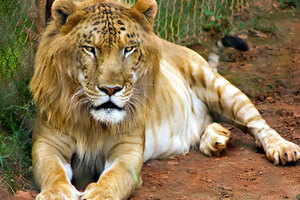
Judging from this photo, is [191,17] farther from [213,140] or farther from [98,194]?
[98,194]

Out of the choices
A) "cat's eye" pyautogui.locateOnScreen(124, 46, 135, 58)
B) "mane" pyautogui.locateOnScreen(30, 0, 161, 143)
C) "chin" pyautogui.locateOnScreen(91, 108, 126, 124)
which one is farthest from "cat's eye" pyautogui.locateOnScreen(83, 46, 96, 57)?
"chin" pyautogui.locateOnScreen(91, 108, 126, 124)

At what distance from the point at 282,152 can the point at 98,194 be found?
5.61 feet

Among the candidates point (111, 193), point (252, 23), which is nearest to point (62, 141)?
point (111, 193)

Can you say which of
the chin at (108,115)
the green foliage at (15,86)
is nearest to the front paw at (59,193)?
the chin at (108,115)

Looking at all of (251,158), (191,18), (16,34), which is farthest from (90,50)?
(191,18)

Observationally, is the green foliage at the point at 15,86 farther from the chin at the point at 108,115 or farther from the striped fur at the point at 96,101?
the chin at the point at 108,115

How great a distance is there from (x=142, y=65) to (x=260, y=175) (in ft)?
4.14

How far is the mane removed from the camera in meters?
3.97

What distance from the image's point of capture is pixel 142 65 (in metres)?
4.09

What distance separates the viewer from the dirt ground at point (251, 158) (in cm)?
409

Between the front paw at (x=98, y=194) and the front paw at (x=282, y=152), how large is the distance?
1.55 m

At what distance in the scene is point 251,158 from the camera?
191 inches

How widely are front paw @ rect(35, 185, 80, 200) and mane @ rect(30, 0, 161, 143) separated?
573mm

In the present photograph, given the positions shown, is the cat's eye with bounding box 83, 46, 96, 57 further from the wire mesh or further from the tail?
the tail
